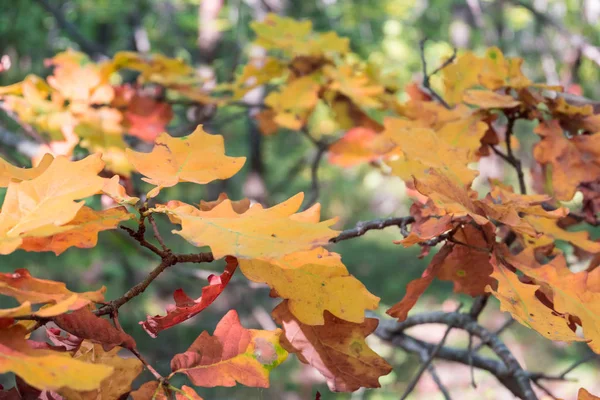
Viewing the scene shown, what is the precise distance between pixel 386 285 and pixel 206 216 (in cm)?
464

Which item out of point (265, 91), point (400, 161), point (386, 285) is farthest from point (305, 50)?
point (386, 285)

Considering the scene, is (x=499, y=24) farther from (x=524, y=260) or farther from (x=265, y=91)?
(x=524, y=260)

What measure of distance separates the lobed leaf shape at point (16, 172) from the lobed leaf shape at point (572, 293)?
52 cm

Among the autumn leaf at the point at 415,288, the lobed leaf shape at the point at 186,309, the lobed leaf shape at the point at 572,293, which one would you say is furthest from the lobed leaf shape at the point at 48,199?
the lobed leaf shape at the point at 572,293

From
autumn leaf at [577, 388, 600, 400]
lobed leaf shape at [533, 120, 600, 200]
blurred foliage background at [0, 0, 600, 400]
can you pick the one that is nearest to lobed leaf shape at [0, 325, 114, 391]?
autumn leaf at [577, 388, 600, 400]

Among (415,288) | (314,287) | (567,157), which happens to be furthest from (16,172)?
(567,157)

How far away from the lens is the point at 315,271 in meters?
0.56

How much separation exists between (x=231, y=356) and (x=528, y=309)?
30 cm

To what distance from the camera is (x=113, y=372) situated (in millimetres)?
514

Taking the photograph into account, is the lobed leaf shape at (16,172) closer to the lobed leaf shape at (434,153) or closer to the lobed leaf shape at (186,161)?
the lobed leaf shape at (186,161)

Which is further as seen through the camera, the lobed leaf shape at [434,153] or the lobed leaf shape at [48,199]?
the lobed leaf shape at [434,153]

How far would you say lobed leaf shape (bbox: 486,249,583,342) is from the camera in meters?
0.51

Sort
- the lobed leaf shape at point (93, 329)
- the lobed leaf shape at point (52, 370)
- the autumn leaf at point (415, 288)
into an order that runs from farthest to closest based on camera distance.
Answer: the autumn leaf at point (415, 288) → the lobed leaf shape at point (93, 329) → the lobed leaf shape at point (52, 370)

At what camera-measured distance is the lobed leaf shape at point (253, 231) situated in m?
0.45
